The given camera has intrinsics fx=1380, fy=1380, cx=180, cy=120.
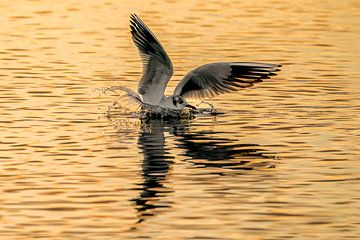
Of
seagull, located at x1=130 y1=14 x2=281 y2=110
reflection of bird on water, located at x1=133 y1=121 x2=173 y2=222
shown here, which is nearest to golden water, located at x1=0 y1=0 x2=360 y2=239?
reflection of bird on water, located at x1=133 y1=121 x2=173 y2=222

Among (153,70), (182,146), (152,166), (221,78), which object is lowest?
(182,146)

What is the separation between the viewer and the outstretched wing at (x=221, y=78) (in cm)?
1917

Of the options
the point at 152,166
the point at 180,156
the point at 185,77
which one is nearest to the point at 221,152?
the point at 180,156

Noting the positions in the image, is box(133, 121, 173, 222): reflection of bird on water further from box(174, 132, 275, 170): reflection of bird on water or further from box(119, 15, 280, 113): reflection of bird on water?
box(119, 15, 280, 113): reflection of bird on water

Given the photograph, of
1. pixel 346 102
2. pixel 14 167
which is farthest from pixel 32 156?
pixel 346 102

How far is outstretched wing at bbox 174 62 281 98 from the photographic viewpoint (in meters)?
19.2

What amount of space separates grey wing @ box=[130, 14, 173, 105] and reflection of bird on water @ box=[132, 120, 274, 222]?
535 mm

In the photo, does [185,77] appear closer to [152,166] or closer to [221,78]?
[221,78]

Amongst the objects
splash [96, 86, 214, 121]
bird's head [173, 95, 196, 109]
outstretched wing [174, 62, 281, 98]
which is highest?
outstretched wing [174, 62, 281, 98]

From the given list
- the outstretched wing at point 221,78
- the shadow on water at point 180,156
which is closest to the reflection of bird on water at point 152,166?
the shadow on water at point 180,156

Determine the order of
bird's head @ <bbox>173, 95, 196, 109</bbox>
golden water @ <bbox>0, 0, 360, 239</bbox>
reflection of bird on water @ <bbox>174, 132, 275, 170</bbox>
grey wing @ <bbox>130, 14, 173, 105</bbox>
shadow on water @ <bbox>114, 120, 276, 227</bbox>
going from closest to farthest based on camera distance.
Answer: golden water @ <bbox>0, 0, 360, 239</bbox>, shadow on water @ <bbox>114, 120, 276, 227</bbox>, reflection of bird on water @ <bbox>174, 132, 275, 170</bbox>, grey wing @ <bbox>130, 14, 173, 105</bbox>, bird's head @ <bbox>173, 95, 196, 109</bbox>

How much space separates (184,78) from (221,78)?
23.6 inches

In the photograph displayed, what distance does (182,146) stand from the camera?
55.6 ft

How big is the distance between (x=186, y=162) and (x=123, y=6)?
2237 cm
